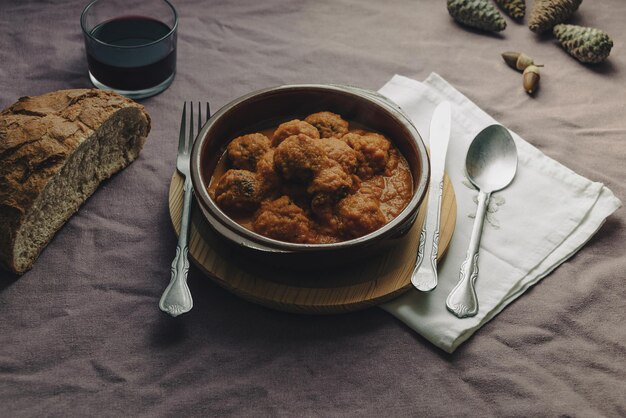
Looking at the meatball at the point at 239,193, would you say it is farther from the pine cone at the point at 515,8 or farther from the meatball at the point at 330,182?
the pine cone at the point at 515,8

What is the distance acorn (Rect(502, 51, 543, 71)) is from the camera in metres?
3.46

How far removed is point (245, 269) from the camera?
2422 millimetres

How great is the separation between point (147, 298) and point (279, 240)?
0.55m

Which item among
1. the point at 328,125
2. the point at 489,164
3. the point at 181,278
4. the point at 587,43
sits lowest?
the point at 181,278

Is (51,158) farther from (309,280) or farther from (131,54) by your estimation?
(309,280)

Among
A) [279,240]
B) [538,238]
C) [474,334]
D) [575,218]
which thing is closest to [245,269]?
[279,240]

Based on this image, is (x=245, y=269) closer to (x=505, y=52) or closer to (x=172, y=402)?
(x=172, y=402)

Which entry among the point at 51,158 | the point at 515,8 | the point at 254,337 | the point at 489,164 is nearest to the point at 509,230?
the point at 489,164

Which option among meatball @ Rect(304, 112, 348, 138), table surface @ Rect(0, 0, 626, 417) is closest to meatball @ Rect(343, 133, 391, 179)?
meatball @ Rect(304, 112, 348, 138)

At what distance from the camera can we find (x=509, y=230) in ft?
8.84

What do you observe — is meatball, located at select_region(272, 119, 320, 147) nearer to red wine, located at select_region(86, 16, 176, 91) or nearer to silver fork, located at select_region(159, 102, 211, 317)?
silver fork, located at select_region(159, 102, 211, 317)

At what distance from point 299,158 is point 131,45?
130cm

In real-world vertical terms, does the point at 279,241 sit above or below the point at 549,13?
below

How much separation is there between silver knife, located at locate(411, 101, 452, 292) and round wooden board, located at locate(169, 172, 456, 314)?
0.17 feet
